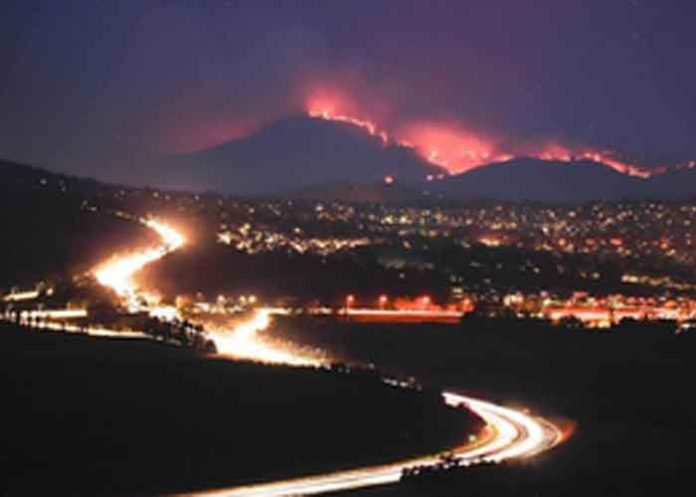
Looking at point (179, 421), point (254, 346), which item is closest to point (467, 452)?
point (179, 421)

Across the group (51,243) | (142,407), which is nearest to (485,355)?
(142,407)

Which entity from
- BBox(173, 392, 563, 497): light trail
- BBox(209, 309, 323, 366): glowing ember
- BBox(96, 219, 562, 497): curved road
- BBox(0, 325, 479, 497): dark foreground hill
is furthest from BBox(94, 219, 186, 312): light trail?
BBox(173, 392, 563, 497): light trail

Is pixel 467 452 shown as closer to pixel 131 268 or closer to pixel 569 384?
pixel 569 384

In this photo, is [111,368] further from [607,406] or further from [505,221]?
[505,221]

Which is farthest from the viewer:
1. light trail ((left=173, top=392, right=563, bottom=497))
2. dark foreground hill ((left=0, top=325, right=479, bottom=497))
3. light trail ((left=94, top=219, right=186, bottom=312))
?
light trail ((left=94, top=219, right=186, bottom=312))

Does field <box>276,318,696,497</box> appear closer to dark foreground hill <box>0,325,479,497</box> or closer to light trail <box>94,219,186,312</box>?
dark foreground hill <box>0,325,479,497</box>

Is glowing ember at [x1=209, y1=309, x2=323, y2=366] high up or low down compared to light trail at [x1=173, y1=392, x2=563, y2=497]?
up
